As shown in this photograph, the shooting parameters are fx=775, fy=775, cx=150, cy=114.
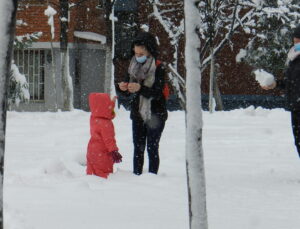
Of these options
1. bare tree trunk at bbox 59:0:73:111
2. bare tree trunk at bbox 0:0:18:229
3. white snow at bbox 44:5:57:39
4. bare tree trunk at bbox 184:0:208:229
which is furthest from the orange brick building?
bare tree trunk at bbox 0:0:18:229

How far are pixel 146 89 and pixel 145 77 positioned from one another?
0.13 m

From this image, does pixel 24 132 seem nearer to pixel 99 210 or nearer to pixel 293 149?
pixel 293 149

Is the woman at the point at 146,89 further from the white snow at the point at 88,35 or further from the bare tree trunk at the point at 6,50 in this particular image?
the white snow at the point at 88,35

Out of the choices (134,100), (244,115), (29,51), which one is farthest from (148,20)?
(134,100)

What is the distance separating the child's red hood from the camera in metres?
8.12

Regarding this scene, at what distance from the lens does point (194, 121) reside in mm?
4133

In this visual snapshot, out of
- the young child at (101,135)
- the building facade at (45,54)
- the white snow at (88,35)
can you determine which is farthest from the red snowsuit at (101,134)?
the white snow at (88,35)

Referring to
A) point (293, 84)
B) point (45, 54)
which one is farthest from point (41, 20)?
point (293, 84)

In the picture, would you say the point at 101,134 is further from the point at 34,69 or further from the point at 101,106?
the point at 34,69

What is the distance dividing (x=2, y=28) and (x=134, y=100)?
4.38 metres

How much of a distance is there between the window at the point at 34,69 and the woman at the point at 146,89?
75.7 ft

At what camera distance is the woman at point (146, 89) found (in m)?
8.07

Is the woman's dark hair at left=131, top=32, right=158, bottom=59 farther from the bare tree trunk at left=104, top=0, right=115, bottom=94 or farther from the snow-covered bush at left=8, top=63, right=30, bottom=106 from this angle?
the snow-covered bush at left=8, top=63, right=30, bottom=106

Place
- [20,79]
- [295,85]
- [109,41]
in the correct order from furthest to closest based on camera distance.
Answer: [109,41] < [20,79] < [295,85]
